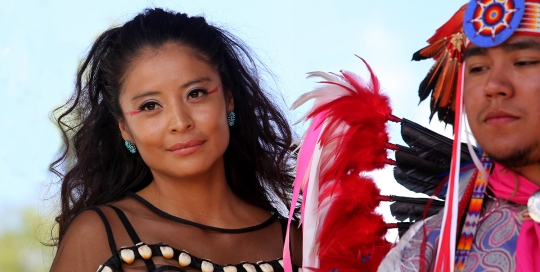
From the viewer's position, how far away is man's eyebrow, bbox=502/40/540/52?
2.27 metres

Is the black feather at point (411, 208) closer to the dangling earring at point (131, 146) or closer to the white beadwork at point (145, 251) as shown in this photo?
the white beadwork at point (145, 251)

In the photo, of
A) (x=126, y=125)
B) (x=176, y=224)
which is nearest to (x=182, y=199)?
(x=176, y=224)

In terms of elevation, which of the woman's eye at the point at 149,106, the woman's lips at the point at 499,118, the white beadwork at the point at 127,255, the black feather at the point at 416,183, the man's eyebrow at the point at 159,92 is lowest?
the white beadwork at the point at 127,255

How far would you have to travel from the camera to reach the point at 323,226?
9.02 ft

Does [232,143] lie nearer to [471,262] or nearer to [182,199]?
[182,199]

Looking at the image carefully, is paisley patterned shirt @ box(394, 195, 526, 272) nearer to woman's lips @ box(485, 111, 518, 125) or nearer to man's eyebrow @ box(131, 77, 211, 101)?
woman's lips @ box(485, 111, 518, 125)

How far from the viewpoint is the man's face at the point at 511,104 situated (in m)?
2.24

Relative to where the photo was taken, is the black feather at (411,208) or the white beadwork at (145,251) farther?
the white beadwork at (145,251)

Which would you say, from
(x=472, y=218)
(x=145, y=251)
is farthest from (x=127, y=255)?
(x=472, y=218)

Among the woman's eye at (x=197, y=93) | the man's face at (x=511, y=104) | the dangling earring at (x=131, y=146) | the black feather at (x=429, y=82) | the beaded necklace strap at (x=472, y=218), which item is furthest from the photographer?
the dangling earring at (x=131, y=146)

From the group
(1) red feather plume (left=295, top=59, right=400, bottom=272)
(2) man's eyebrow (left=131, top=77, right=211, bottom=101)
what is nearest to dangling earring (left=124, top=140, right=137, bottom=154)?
(2) man's eyebrow (left=131, top=77, right=211, bottom=101)

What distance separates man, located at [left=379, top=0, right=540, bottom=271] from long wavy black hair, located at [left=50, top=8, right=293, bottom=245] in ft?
3.60

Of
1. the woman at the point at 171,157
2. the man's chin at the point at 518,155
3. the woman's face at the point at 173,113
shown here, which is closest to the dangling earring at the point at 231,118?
the woman at the point at 171,157

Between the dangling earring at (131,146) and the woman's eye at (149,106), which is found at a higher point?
the woman's eye at (149,106)
